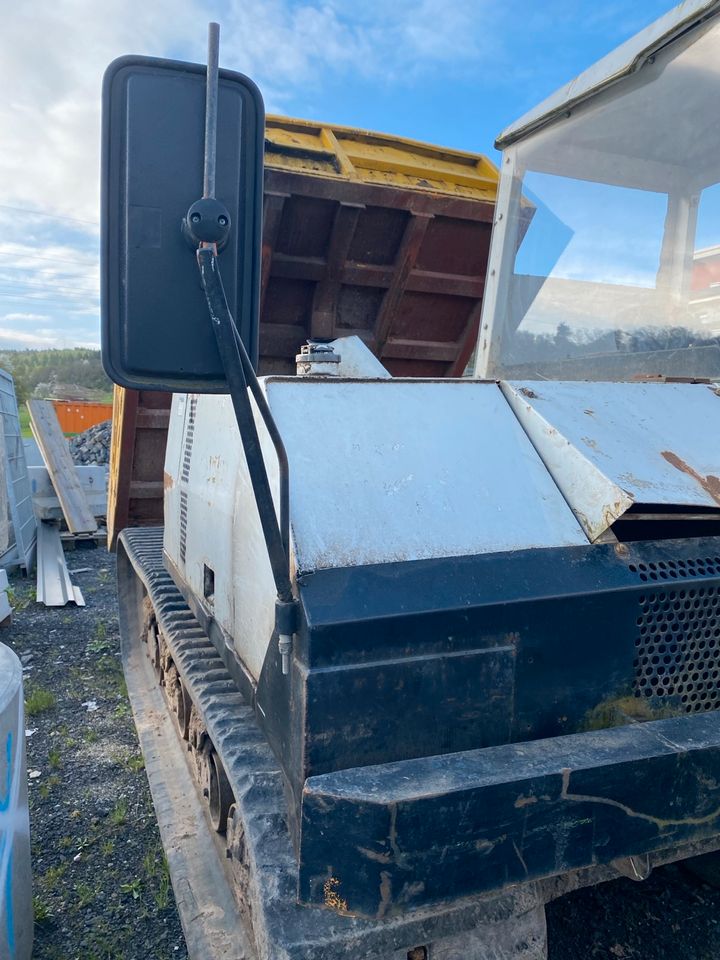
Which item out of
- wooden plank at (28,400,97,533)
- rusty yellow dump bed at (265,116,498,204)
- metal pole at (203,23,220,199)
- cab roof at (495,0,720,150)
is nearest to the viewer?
metal pole at (203,23,220,199)

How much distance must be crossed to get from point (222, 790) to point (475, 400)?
4.64 ft

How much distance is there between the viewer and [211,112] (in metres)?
1.29

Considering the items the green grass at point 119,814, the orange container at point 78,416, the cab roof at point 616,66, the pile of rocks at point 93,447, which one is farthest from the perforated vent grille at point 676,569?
the orange container at point 78,416

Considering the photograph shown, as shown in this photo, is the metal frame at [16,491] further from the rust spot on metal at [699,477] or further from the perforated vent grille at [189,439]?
the rust spot on metal at [699,477]

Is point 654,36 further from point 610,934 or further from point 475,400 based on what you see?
point 610,934

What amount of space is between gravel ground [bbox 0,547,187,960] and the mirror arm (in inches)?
68.3

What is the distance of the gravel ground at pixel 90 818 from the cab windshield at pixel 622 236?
2.30 meters

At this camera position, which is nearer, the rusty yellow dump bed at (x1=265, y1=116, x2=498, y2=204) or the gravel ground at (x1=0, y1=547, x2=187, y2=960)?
the gravel ground at (x1=0, y1=547, x2=187, y2=960)

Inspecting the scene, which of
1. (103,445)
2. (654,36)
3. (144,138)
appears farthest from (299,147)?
(103,445)

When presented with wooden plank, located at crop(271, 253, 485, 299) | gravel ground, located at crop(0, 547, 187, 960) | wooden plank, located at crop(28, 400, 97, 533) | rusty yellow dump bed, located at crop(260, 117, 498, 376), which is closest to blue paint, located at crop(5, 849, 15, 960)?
gravel ground, located at crop(0, 547, 187, 960)

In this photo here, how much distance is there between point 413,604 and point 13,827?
1409 mm

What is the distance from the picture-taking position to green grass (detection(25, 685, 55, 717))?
4.27 metres

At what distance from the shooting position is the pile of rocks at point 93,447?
16.6 m

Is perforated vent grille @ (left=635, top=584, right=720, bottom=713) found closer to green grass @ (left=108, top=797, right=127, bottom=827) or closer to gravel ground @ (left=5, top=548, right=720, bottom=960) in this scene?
gravel ground @ (left=5, top=548, right=720, bottom=960)
